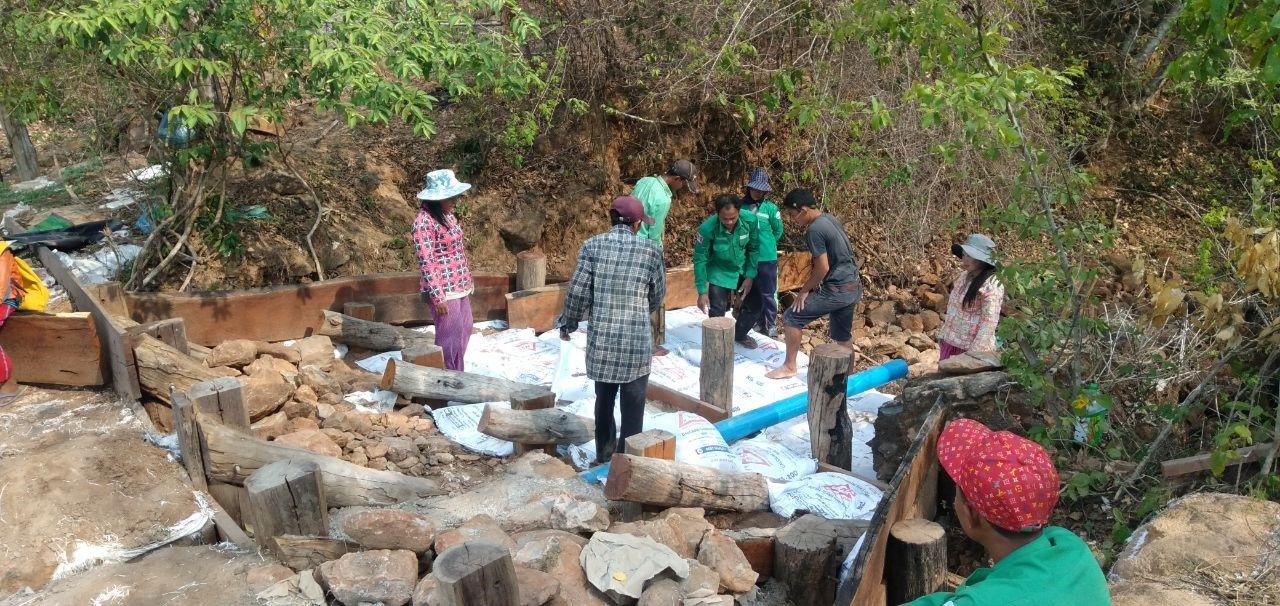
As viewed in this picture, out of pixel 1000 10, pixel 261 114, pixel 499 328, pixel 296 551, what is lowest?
pixel 499 328

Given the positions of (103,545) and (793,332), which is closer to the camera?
(103,545)

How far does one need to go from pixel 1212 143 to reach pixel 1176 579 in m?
10.6

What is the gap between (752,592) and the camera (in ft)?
11.3

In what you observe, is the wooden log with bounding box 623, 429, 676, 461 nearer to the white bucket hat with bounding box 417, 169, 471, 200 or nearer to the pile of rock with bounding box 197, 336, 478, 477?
the pile of rock with bounding box 197, 336, 478, 477

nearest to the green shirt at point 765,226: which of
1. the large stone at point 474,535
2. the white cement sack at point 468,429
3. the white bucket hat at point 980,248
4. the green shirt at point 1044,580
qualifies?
the white bucket hat at point 980,248

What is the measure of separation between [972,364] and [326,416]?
3.88 metres

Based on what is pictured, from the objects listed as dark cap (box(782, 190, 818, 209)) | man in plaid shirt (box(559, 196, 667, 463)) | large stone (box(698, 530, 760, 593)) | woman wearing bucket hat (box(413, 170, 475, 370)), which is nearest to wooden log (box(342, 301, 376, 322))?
woman wearing bucket hat (box(413, 170, 475, 370))

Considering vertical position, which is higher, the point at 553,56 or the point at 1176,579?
the point at 553,56

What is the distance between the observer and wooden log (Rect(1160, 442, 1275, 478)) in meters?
3.83

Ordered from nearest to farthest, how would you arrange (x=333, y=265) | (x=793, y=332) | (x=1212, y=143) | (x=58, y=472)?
1. (x=58, y=472)
2. (x=793, y=332)
3. (x=333, y=265)
4. (x=1212, y=143)

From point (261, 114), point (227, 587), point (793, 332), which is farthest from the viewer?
point (793, 332)

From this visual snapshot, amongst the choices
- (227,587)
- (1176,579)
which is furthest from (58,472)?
(1176,579)

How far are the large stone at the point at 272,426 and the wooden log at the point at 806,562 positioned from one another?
284cm

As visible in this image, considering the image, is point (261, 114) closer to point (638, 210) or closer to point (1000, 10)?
point (638, 210)
